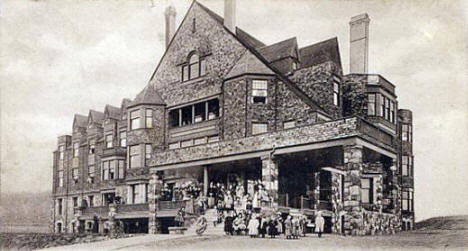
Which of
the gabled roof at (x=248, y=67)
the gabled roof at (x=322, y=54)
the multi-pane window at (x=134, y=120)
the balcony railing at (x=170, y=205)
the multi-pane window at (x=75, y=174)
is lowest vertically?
Result: the balcony railing at (x=170, y=205)

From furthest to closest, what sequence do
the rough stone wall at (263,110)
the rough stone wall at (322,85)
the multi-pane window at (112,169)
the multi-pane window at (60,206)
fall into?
the multi-pane window at (60,206) → the multi-pane window at (112,169) → the rough stone wall at (322,85) → the rough stone wall at (263,110)

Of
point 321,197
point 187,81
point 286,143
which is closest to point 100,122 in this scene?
point 187,81

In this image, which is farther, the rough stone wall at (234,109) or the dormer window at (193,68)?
the dormer window at (193,68)

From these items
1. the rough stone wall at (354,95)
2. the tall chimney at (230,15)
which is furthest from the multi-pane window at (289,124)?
the tall chimney at (230,15)

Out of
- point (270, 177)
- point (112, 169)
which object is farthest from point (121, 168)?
point (270, 177)

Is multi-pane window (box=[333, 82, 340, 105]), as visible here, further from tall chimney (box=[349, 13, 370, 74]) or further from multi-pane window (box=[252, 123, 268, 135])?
multi-pane window (box=[252, 123, 268, 135])

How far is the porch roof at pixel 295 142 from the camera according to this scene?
16047 mm

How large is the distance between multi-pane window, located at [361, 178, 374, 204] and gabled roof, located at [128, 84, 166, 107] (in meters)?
9.31

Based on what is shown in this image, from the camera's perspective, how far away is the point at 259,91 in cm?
2117

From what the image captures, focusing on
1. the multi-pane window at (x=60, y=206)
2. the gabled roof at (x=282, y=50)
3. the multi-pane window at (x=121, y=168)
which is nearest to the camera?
the gabled roof at (x=282, y=50)

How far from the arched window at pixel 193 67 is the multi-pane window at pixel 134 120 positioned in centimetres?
301

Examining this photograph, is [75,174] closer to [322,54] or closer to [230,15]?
[230,15]

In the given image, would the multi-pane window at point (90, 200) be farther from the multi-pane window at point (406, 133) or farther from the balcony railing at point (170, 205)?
the multi-pane window at point (406, 133)

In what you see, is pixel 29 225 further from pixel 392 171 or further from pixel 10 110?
pixel 392 171
